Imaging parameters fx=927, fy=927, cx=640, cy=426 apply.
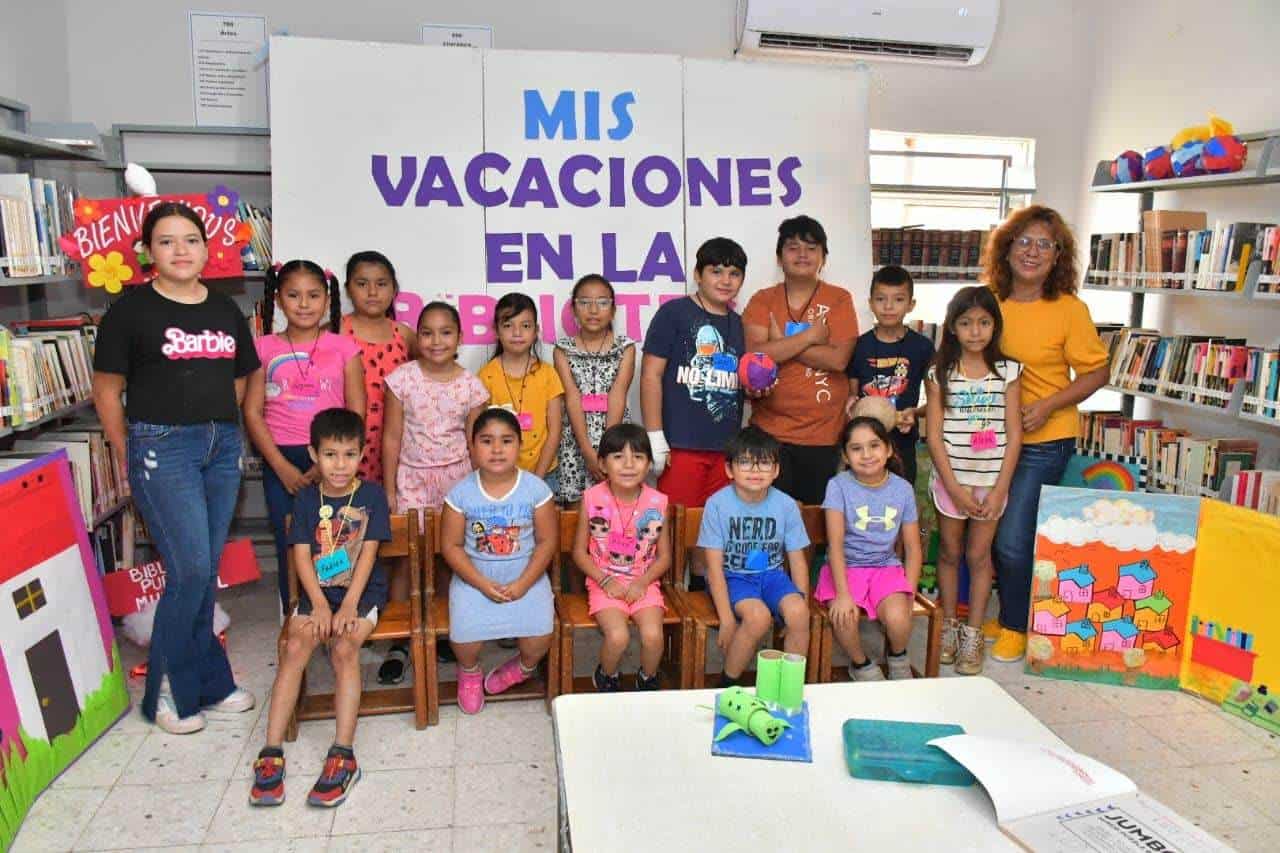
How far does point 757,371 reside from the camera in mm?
2990

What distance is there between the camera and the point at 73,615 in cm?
245

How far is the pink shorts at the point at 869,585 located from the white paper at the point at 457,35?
2.73 meters

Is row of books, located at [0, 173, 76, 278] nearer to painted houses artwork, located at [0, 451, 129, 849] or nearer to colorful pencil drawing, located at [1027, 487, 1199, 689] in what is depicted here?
painted houses artwork, located at [0, 451, 129, 849]

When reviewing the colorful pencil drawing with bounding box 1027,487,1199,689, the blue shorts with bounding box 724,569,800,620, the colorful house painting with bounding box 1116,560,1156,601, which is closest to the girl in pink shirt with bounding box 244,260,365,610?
the blue shorts with bounding box 724,569,800,620

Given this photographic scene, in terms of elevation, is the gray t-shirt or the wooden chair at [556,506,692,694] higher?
the gray t-shirt

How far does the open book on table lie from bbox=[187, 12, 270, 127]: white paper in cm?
372

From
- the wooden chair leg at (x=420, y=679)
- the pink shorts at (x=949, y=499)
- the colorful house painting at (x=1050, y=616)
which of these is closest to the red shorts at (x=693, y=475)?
the pink shorts at (x=949, y=499)

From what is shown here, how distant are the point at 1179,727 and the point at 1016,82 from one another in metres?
3.23

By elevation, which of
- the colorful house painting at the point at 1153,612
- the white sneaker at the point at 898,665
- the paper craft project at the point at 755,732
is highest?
the paper craft project at the point at 755,732

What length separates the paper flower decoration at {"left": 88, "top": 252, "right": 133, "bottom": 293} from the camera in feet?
9.36

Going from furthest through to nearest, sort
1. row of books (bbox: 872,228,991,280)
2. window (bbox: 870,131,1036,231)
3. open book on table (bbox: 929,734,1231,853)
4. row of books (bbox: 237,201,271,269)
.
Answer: window (bbox: 870,131,1036,231)
row of books (bbox: 872,228,991,280)
row of books (bbox: 237,201,271,269)
open book on table (bbox: 929,734,1231,853)

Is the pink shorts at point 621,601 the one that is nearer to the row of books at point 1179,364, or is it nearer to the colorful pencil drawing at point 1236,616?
the colorful pencil drawing at point 1236,616

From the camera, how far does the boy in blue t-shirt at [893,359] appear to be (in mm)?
3105

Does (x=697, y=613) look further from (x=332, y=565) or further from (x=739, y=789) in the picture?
(x=739, y=789)
